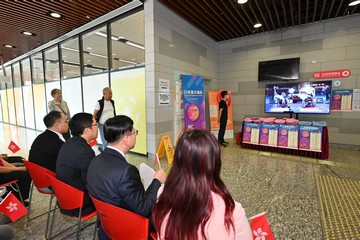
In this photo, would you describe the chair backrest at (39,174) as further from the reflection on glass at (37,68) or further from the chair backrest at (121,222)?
the reflection on glass at (37,68)

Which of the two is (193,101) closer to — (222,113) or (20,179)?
(222,113)

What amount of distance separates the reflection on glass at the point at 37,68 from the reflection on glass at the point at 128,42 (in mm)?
4120

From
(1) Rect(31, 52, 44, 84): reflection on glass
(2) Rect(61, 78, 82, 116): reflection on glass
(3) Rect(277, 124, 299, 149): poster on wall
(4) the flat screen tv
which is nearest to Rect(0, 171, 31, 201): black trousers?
(2) Rect(61, 78, 82, 116): reflection on glass

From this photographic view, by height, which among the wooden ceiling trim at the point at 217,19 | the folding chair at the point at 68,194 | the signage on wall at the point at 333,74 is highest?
the wooden ceiling trim at the point at 217,19

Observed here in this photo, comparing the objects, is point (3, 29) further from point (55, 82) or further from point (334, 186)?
point (334, 186)

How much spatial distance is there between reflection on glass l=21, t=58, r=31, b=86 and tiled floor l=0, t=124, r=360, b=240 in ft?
22.8

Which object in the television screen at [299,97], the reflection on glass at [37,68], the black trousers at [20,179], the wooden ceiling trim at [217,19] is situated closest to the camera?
the black trousers at [20,179]

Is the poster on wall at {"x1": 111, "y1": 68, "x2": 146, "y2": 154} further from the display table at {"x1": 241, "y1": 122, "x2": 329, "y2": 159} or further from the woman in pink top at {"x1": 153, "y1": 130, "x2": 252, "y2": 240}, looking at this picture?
the woman in pink top at {"x1": 153, "y1": 130, "x2": 252, "y2": 240}

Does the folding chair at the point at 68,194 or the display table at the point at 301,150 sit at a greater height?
the folding chair at the point at 68,194

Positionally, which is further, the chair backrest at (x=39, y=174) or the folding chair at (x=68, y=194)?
the chair backrest at (x=39, y=174)

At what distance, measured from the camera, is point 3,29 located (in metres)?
4.71

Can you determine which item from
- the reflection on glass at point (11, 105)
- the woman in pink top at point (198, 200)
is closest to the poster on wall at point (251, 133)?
the woman in pink top at point (198, 200)

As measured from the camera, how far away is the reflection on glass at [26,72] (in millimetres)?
7539

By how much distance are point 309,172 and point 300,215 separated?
1.41 m
